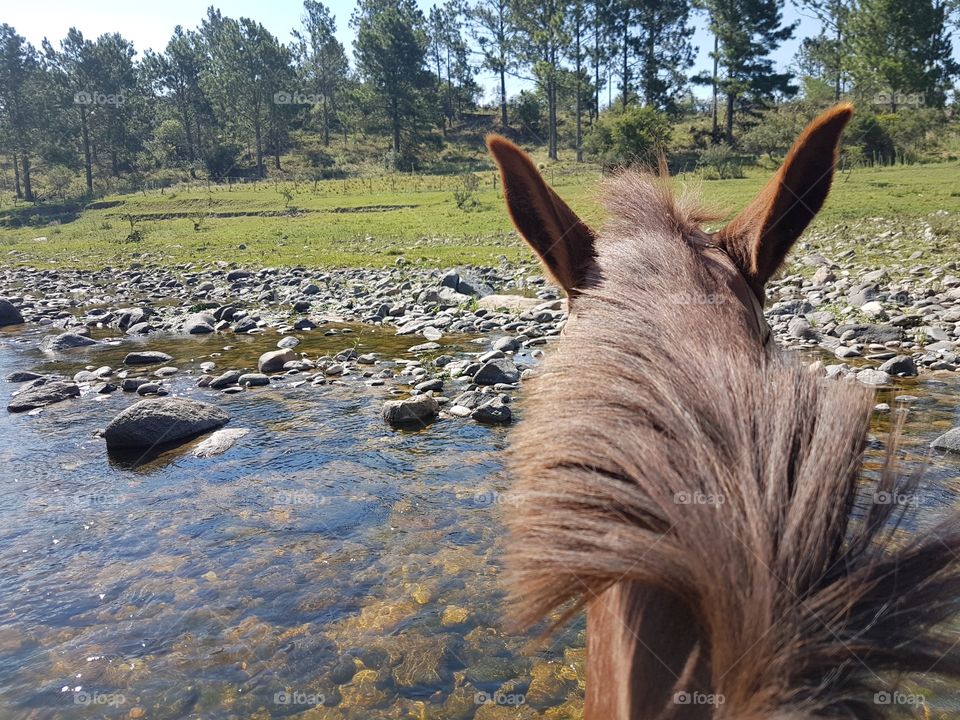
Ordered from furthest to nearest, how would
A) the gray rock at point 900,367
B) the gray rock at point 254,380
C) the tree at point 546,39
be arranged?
the tree at point 546,39 < the gray rock at point 254,380 < the gray rock at point 900,367

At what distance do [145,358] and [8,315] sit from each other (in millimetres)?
6422

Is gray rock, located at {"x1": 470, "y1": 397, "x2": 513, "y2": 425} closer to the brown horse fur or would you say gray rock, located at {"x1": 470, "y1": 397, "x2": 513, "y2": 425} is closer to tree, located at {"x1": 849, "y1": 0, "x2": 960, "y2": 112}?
the brown horse fur

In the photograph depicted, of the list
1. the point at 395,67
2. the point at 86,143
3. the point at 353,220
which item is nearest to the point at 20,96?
the point at 86,143

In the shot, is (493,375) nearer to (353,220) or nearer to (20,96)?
(353,220)

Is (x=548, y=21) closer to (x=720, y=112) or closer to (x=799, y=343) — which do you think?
(x=720, y=112)

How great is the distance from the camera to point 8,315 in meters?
13.5

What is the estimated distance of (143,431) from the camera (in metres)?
6.11

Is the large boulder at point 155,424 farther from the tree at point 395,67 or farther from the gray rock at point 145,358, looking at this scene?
the tree at point 395,67

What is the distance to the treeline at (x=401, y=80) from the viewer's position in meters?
42.1

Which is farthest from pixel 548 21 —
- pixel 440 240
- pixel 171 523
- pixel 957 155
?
pixel 171 523

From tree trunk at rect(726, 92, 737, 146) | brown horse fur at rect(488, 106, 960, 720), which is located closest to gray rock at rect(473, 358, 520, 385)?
brown horse fur at rect(488, 106, 960, 720)

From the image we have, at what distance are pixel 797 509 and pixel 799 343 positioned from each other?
8.07 metres

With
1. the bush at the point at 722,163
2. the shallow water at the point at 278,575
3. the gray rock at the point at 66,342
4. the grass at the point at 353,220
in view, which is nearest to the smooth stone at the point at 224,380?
the shallow water at the point at 278,575

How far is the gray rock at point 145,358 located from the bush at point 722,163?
95.2 feet
